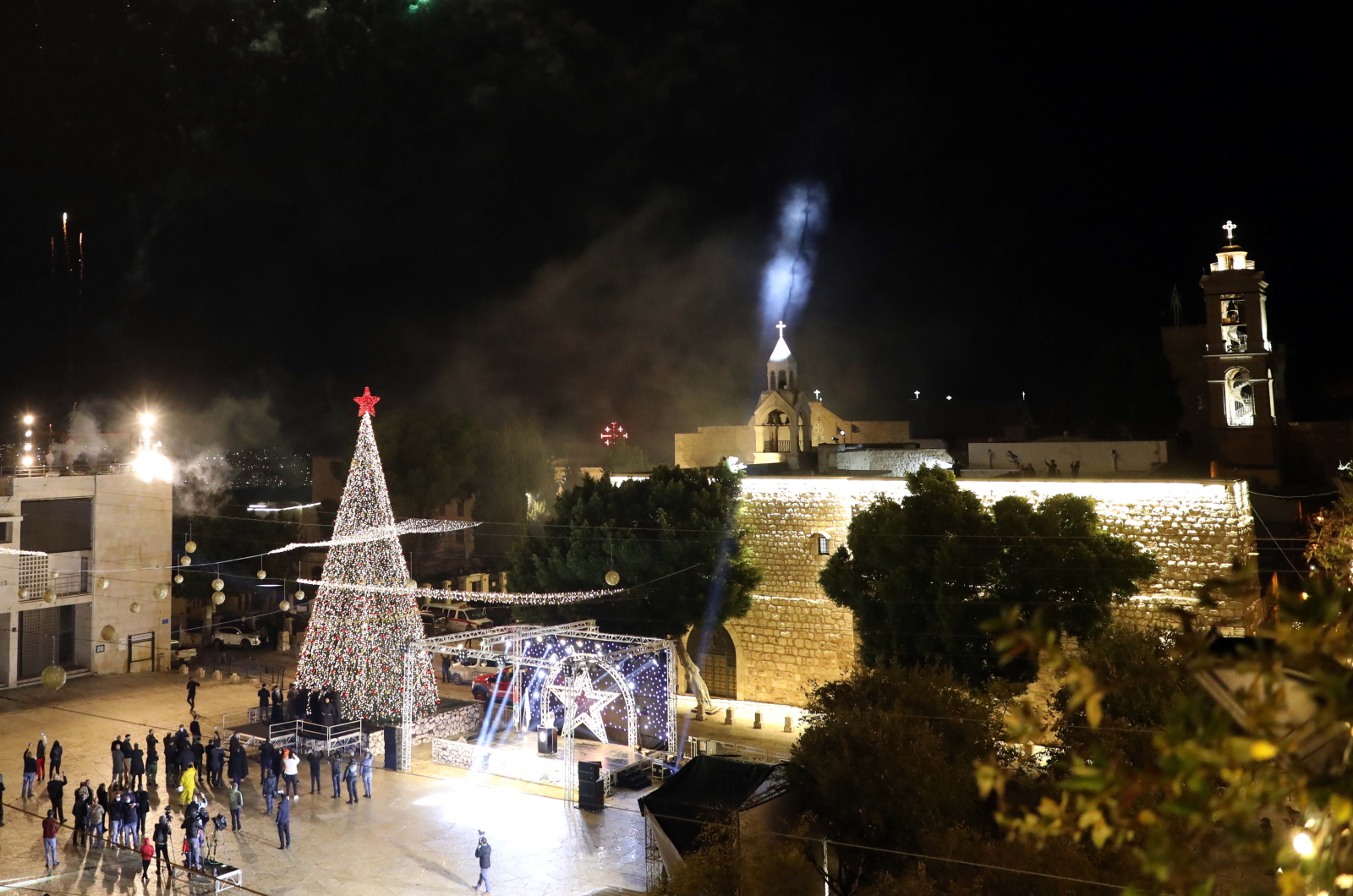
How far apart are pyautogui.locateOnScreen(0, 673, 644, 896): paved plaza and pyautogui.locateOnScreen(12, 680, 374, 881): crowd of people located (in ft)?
0.61

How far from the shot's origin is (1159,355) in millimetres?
28125

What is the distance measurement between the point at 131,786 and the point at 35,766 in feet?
4.45

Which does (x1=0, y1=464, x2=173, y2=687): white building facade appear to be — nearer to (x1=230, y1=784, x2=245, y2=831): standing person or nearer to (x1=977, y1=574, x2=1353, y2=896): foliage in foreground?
(x1=230, y1=784, x2=245, y2=831): standing person

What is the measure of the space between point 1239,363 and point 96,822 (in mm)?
26981

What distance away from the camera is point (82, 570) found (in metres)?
22.9

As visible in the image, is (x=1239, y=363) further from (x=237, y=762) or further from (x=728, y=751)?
(x=237, y=762)

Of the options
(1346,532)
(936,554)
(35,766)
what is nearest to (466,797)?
(35,766)

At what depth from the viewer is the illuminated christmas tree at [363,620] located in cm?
1703

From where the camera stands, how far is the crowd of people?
37.0ft

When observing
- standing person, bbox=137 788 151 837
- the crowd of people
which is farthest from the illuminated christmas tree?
standing person, bbox=137 788 151 837

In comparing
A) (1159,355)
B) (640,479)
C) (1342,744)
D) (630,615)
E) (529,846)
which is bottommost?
(529,846)

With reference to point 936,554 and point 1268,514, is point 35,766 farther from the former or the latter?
point 1268,514

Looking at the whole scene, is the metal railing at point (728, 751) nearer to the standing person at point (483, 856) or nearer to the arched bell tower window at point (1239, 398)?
the standing person at point (483, 856)

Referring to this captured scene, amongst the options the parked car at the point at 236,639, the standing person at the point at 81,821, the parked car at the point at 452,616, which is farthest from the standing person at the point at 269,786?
the parked car at the point at 236,639
